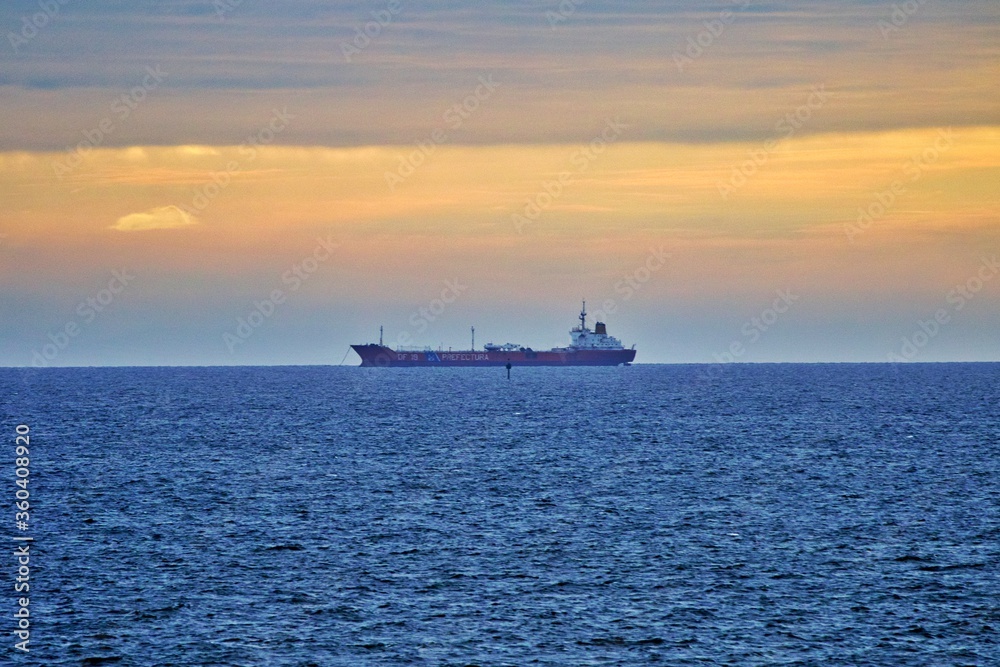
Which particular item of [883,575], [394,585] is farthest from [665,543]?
[394,585]

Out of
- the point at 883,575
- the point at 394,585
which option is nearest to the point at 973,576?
the point at 883,575

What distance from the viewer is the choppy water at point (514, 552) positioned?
2797cm

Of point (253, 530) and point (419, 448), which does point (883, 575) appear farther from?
point (419, 448)

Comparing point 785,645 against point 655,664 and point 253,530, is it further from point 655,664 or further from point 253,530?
point 253,530

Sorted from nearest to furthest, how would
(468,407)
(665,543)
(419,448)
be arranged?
(665,543)
(419,448)
(468,407)

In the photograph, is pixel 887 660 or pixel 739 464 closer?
pixel 887 660

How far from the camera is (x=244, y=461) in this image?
68.6m

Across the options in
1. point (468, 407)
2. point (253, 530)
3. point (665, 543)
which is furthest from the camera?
point (468, 407)

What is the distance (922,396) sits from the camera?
152125 millimetres

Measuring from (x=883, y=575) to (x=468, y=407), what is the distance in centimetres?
9318

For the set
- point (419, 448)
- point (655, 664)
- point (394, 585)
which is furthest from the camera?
point (419, 448)

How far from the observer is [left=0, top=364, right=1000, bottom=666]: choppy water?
28.0 m

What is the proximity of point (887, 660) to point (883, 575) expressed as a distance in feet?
28.3

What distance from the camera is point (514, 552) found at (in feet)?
126
